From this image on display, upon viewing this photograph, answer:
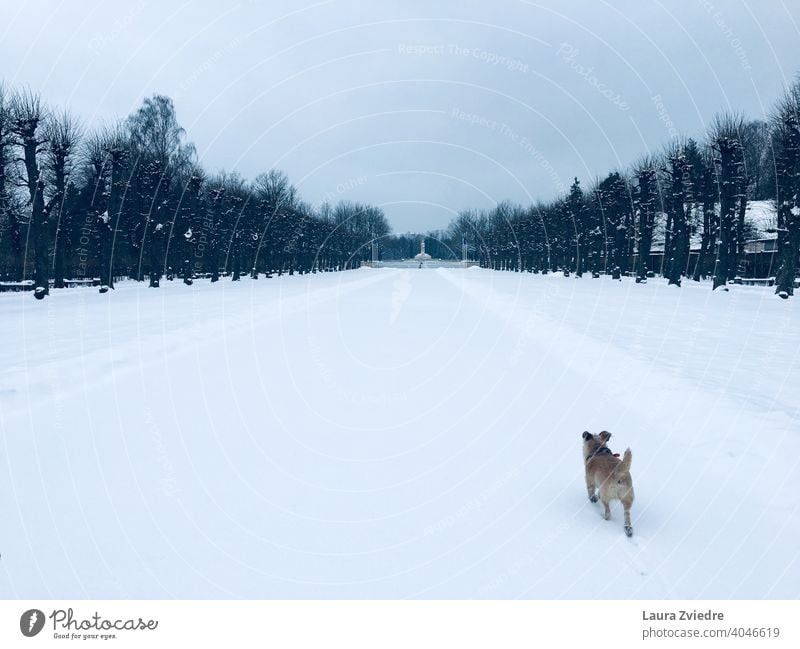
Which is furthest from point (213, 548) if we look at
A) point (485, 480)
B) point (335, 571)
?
point (485, 480)

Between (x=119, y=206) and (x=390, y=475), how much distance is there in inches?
1723

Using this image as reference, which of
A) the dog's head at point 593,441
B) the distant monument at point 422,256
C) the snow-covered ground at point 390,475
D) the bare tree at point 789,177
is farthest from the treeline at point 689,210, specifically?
the distant monument at point 422,256

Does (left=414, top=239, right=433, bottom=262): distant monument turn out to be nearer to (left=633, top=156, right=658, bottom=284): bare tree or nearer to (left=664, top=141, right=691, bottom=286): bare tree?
(left=633, top=156, right=658, bottom=284): bare tree

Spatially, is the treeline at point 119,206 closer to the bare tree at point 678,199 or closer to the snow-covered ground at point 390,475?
the snow-covered ground at point 390,475

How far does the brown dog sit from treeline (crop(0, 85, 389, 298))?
35077mm

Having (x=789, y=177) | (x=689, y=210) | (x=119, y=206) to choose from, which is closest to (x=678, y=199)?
(x=689, y=210)

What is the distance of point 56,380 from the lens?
970 cm

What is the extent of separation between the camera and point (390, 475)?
17.6 ft

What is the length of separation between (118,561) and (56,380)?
735cm

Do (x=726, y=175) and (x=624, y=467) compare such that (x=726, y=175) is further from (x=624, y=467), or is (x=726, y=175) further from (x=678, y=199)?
(x=624, y=467)

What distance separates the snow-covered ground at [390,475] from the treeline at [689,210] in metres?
27.2

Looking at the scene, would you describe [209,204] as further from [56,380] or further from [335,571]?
[335,571]

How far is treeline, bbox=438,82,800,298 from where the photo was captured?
33.5 meters

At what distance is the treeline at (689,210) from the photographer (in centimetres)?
3353
